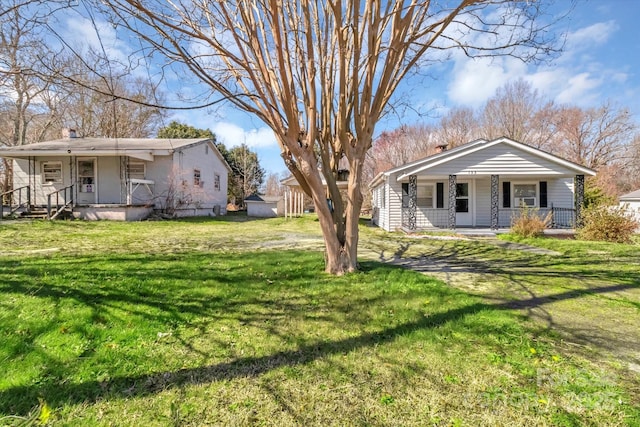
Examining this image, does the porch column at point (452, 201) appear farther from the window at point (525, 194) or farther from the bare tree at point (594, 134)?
the bare tree at point (594, 134)

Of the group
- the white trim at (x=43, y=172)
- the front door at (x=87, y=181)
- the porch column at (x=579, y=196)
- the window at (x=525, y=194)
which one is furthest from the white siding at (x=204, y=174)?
the porch column at (x=579, y=196)

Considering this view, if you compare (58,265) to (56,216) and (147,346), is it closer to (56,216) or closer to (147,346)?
(147,346)

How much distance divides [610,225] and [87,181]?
23.6 metres

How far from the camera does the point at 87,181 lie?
16297 millimetres

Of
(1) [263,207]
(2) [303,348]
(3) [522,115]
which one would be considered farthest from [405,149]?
(2) [303,348]

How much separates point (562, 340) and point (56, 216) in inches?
690

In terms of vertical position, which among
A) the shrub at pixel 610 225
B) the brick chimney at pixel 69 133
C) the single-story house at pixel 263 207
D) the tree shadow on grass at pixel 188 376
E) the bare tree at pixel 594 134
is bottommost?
the tree shadow on grass at pixel 188 376

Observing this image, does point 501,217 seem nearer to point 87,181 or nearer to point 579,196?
point 579,196

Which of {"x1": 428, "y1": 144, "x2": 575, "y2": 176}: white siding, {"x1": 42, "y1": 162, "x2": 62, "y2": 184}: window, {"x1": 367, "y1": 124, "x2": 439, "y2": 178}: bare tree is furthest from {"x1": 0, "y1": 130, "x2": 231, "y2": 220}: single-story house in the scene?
{"x1": 367, "y1": 124, "x2": 439, "y2": 178}: bare tree

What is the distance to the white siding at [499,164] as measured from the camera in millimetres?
13195

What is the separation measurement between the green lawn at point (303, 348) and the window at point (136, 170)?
41.2 feet

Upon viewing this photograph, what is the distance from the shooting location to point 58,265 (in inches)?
204

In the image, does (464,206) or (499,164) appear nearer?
(499,164)

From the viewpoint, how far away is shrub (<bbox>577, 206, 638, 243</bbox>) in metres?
11.0
